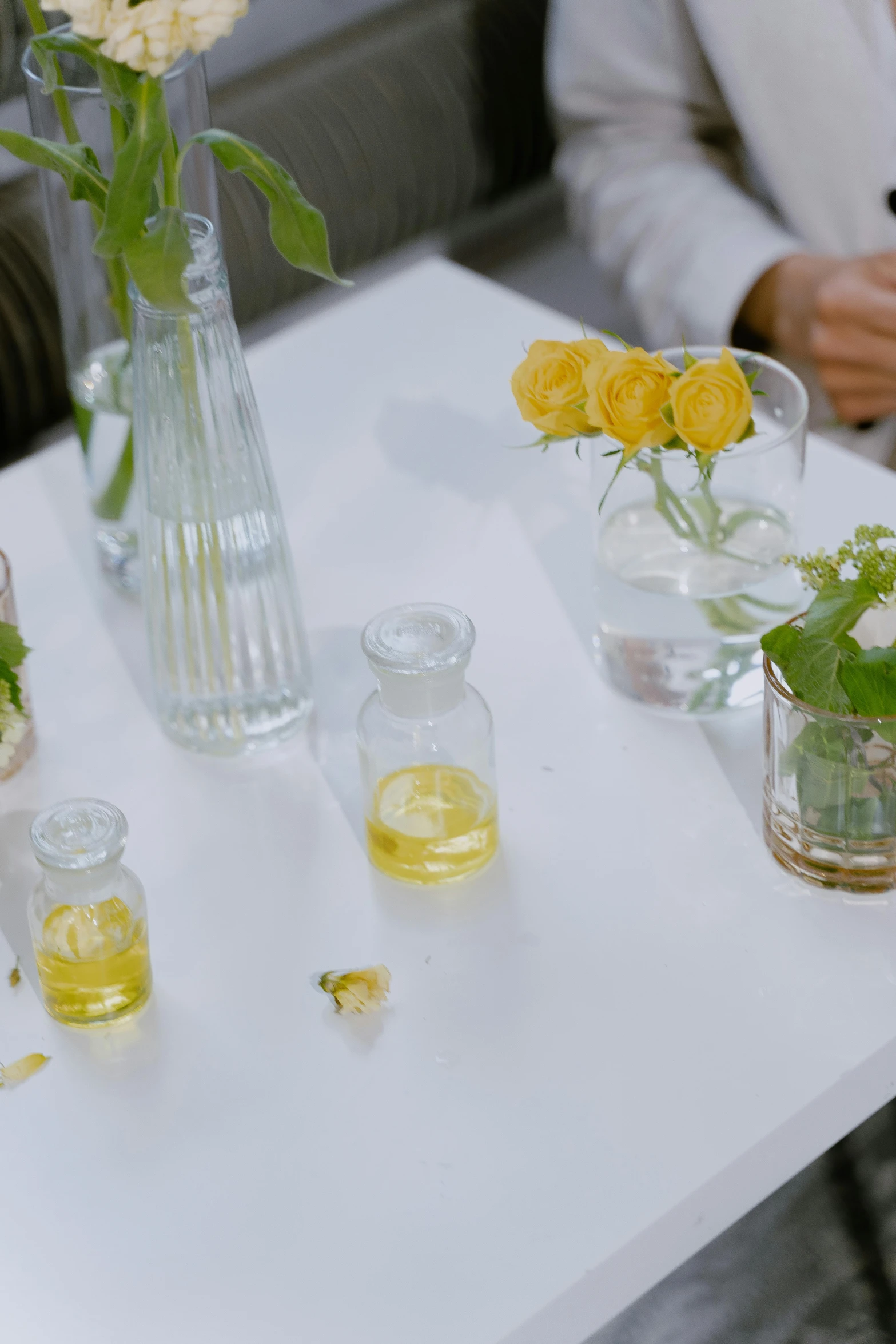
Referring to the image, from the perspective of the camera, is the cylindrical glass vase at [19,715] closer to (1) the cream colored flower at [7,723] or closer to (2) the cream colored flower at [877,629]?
(1) the cream colored flower at [7,723]

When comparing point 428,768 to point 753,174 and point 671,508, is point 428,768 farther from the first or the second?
point 753,174

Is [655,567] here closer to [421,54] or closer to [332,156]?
[332,156]

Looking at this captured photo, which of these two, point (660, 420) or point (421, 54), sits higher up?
point (660, 420)

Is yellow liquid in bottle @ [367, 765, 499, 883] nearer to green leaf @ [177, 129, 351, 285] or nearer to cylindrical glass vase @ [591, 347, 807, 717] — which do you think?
cylindrical glass vase @ [591, 347, 807, 717]

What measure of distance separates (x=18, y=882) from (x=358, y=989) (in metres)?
0.18

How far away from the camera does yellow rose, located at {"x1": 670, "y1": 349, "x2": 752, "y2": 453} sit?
1.97ft

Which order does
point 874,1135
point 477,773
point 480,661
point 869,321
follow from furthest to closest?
point 869,321
point 874,1135
point 480,661
point 477,773

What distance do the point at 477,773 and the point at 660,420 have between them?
7.1 inches

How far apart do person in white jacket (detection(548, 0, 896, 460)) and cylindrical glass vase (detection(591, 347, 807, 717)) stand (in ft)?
1.58

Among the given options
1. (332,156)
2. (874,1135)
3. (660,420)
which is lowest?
(874,1135)

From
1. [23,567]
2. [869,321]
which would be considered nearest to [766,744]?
[23,567]

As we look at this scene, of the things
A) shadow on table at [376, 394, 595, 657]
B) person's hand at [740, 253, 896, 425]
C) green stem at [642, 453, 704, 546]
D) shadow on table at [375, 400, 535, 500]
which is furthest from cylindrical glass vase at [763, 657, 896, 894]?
person's hand at [740, 253, 896, 425]

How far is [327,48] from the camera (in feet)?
5.24

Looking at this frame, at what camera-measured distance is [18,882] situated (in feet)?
2.22
